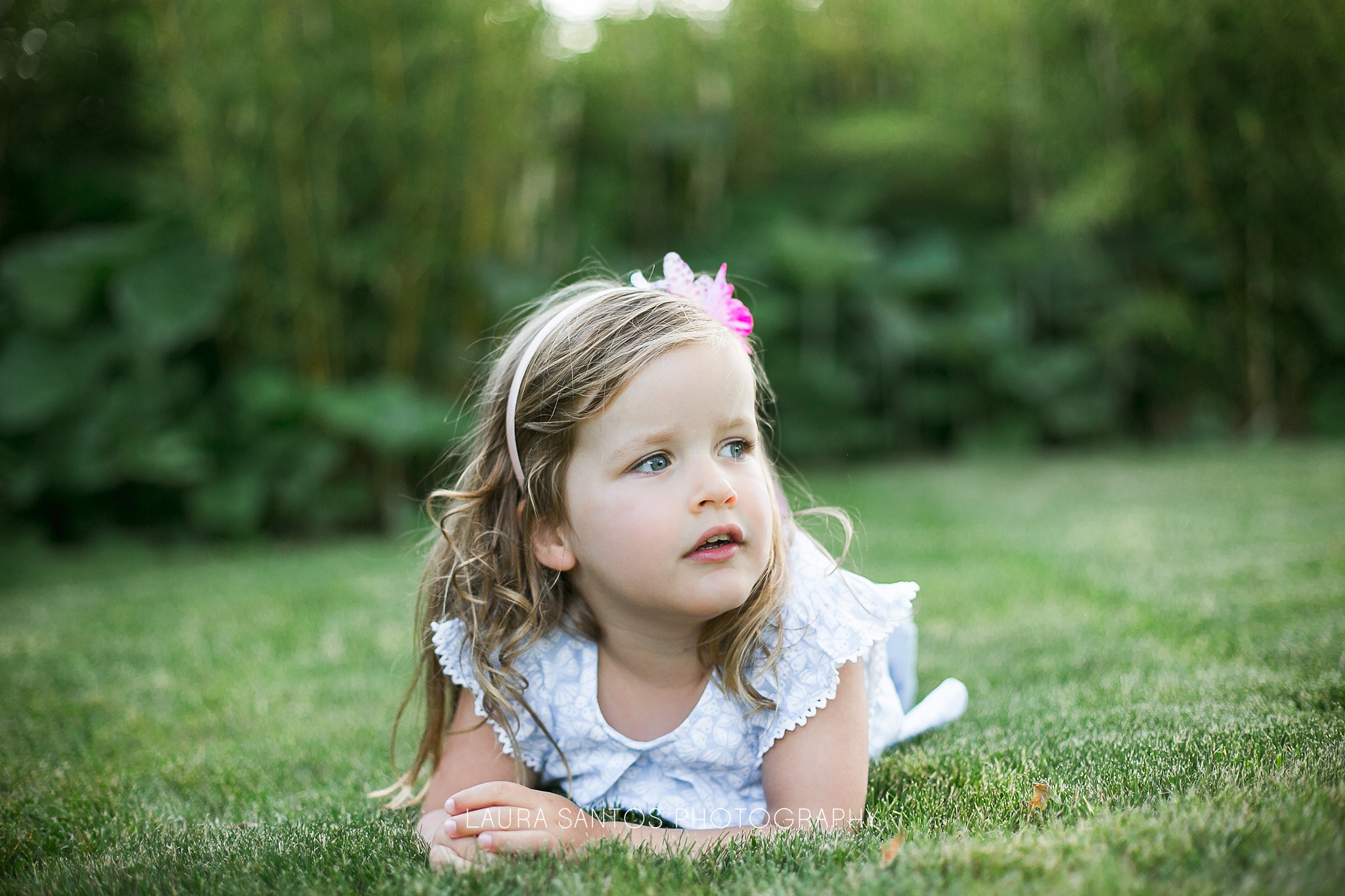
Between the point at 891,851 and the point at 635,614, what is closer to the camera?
the point at 891,851

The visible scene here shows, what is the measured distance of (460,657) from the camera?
5.30 ft

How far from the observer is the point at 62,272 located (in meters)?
4.89

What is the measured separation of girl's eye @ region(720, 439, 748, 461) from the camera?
57.9 inches

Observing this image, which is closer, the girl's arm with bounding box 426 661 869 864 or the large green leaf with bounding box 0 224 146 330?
the girl's arm with bounding box 426 661 869 864

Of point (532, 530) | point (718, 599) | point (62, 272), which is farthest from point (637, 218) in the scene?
point (718, 599)

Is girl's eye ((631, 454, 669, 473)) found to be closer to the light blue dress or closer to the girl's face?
the girl's face

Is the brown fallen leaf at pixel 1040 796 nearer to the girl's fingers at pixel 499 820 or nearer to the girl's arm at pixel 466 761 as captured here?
the girl's fingers at pixel 499 820

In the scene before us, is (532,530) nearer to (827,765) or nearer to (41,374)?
(827,765)

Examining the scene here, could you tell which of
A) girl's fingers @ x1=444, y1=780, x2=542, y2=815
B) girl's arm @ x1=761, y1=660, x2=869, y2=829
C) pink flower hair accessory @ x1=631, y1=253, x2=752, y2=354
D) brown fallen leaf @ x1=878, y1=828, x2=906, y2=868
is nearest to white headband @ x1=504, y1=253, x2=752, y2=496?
pink flower hair accessory @ x1=631, y1=253, x2=752, y2=354

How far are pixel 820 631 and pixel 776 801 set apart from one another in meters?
0.26

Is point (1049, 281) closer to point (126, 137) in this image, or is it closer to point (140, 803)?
point (126, 137)

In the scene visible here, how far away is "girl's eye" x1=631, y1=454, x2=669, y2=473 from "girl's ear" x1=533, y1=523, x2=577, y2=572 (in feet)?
0.63

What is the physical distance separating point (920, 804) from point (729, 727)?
0.30 metres

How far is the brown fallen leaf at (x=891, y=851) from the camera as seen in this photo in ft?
3.90
